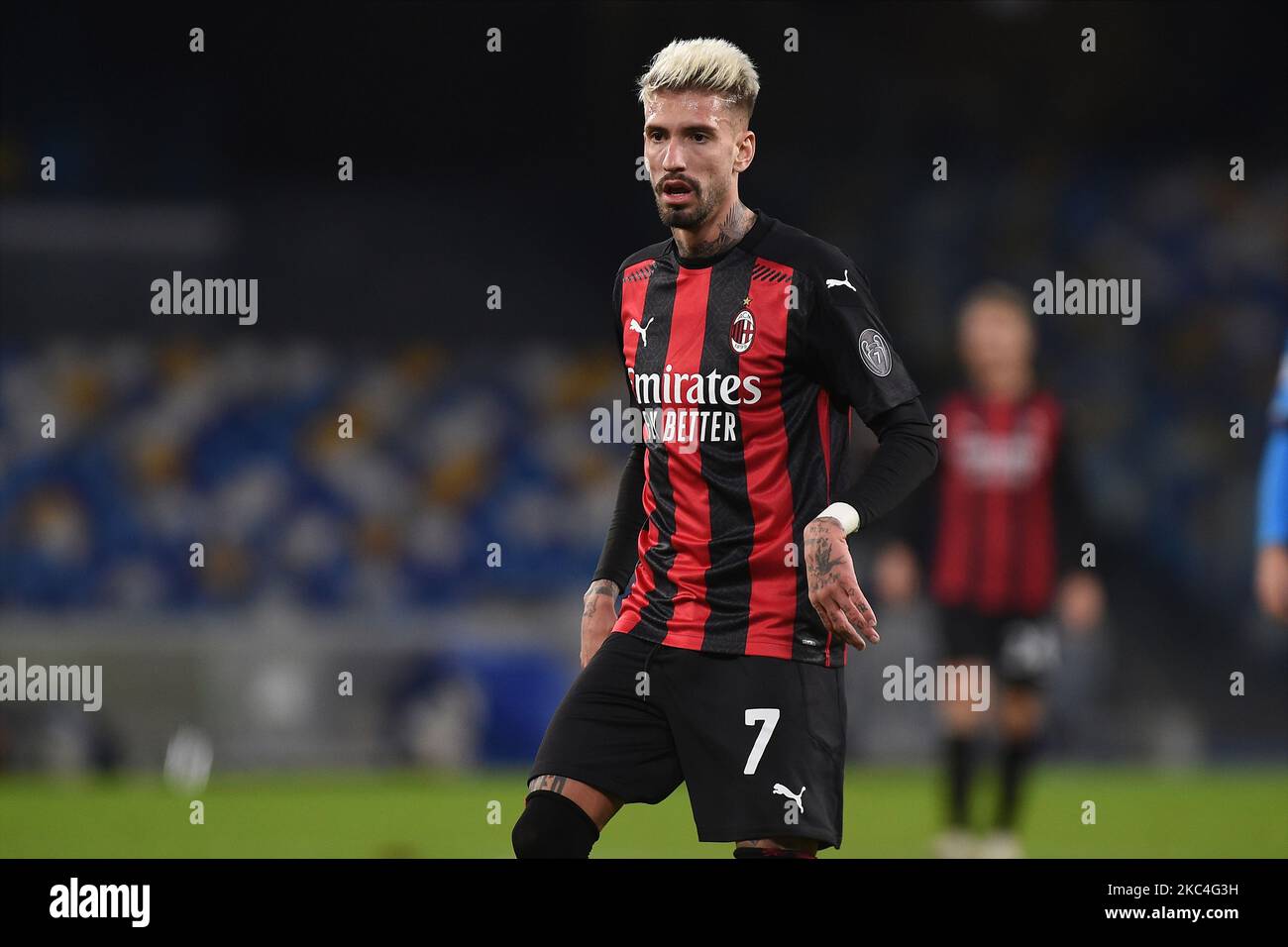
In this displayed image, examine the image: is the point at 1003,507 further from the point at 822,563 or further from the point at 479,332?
the point at 479,332

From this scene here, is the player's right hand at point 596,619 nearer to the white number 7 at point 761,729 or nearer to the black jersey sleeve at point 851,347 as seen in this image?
the white number 7 at point 761,729

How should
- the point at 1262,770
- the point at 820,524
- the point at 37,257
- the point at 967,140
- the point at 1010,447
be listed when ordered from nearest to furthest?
the point at 820,524
the point at 1010,447
the point at 1262,770
the point at 37,257
the point at 967,140

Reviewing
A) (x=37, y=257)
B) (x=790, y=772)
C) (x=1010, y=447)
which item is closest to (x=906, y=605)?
(x=1010, y=447)

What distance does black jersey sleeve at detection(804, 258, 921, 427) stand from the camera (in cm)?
343

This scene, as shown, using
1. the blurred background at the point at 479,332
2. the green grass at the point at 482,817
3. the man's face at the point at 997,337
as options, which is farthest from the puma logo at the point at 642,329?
the blurred background at the point at 479,332

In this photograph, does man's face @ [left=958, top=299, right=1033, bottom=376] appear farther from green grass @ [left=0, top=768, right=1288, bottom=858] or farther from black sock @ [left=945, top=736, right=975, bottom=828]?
green grass @ [left=0, top=768, right=1288, bottom=858]

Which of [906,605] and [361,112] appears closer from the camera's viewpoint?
[906,605]

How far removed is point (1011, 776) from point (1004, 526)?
1.10 m

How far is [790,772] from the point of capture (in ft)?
11.0

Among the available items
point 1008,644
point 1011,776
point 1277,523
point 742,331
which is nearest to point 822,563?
point 742,331

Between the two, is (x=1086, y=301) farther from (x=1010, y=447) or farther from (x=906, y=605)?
(x=1010, y=447)

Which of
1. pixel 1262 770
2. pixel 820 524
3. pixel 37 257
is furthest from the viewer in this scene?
pixel 37 257

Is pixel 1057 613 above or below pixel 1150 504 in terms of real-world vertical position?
below

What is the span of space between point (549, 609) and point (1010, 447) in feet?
16.8
